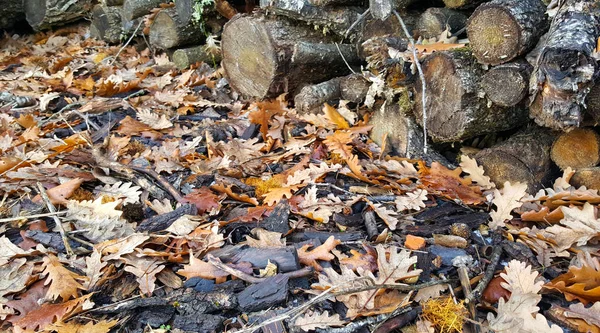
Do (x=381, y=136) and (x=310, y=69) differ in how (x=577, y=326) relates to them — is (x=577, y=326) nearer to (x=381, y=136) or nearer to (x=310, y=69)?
(x=381, y=136)

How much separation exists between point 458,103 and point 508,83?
0.33 m

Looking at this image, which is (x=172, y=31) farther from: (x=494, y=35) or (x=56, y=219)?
(x=494, y=35)

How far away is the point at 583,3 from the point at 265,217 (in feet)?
6.67

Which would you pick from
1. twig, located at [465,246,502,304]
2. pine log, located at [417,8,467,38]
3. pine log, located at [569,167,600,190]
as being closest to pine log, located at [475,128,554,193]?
pine log, located at [569,167,600,190]

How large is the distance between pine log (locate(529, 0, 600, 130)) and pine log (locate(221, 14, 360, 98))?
177 cm

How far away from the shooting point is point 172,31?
515 centimetres

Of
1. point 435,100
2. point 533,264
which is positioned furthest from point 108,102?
point 533,264

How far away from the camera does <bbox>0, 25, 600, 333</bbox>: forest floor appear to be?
1.89 metres

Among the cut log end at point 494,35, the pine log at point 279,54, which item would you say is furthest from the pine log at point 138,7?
the cut log end at point 494,35

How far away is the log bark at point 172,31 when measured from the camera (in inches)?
201

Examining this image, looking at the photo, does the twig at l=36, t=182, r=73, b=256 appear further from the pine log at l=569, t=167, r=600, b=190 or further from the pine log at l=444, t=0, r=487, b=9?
the pine log at l=444, t=0, r=487, b=9

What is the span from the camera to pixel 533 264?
218 centimetres

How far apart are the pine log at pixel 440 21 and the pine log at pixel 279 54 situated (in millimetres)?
674

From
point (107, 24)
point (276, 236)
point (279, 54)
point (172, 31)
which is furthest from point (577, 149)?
point (107, 24)
